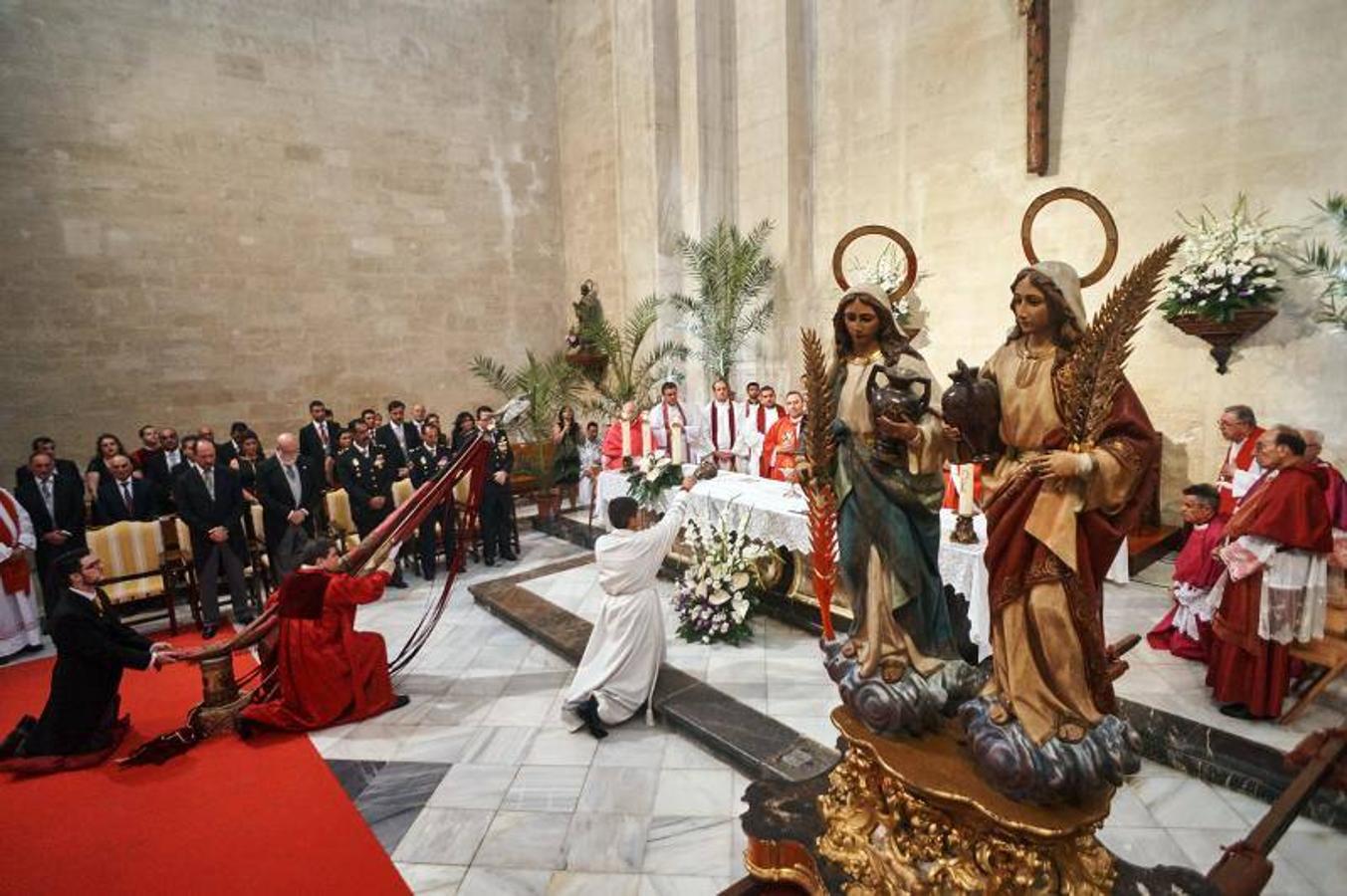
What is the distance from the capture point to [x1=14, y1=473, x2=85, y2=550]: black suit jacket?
311 inches

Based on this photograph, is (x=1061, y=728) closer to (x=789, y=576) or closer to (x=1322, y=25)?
(x=789, y=576)

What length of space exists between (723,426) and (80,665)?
25.4ft

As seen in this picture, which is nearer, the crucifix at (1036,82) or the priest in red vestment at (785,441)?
the crucifix at (1036,82)

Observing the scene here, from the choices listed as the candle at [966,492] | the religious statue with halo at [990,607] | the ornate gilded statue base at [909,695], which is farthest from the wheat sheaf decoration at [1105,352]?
the candle at [966,492]

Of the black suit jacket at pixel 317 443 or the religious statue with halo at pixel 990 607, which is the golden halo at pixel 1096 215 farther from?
the black suit jacket at pixel 317 443

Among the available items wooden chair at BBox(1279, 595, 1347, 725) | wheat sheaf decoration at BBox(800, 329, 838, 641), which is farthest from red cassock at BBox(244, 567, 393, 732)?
wooden chair at BBox(1279, 595, 1347, 725)

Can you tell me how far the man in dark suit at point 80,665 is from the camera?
17.4ft

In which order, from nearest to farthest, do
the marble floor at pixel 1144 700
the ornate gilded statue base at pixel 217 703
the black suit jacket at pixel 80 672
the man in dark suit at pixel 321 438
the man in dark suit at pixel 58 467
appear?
the marble floor at pixel 1144 700 → the black suit jacket at pixel 80 672 → the ornate gilded statue base at pixel 217 703 → the man in dark suit at pixel 58 467 → the man in dark suit at pixel 321 438

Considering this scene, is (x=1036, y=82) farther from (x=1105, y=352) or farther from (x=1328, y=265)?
(x=1105, y=352)

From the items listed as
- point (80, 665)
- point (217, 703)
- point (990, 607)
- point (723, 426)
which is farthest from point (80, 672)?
point (723, 426)

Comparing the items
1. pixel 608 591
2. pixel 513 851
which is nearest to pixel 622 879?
pixel 513 851

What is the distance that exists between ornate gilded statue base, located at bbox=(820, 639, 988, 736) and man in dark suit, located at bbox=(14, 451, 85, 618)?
8.23m

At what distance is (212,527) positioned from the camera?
7.98 meters

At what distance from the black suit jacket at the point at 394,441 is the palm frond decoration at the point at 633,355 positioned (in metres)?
3.43
